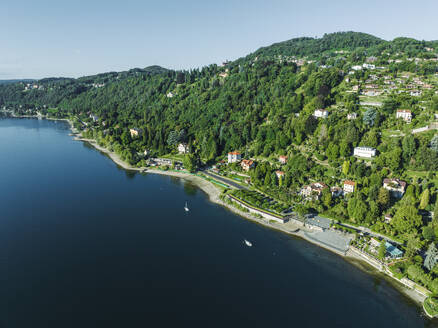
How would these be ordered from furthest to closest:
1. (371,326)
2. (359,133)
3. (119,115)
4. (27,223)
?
1. (119,115)
2. (359,133)
3. (27,223)
4. (371,326)

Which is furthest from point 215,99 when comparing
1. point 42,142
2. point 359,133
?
point 42,142

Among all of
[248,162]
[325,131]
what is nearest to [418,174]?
[325,131]

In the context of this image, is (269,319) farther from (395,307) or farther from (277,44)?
(277,44)

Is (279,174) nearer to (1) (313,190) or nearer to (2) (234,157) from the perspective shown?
(1) (313,190)

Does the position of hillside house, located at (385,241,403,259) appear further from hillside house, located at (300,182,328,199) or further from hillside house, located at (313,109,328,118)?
hillside house, located at (313,109,328,118)

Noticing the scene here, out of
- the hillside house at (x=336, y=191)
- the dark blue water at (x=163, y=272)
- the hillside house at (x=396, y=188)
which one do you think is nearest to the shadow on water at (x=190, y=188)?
the dark blue water at (x=163, y=272)

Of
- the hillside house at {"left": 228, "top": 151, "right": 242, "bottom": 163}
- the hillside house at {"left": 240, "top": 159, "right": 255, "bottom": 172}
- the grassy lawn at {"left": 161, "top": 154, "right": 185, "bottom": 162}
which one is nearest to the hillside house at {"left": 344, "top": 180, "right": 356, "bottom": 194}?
the hillside house at {"left": 240, "top": 159, "right": 255, "bottom": 172}
